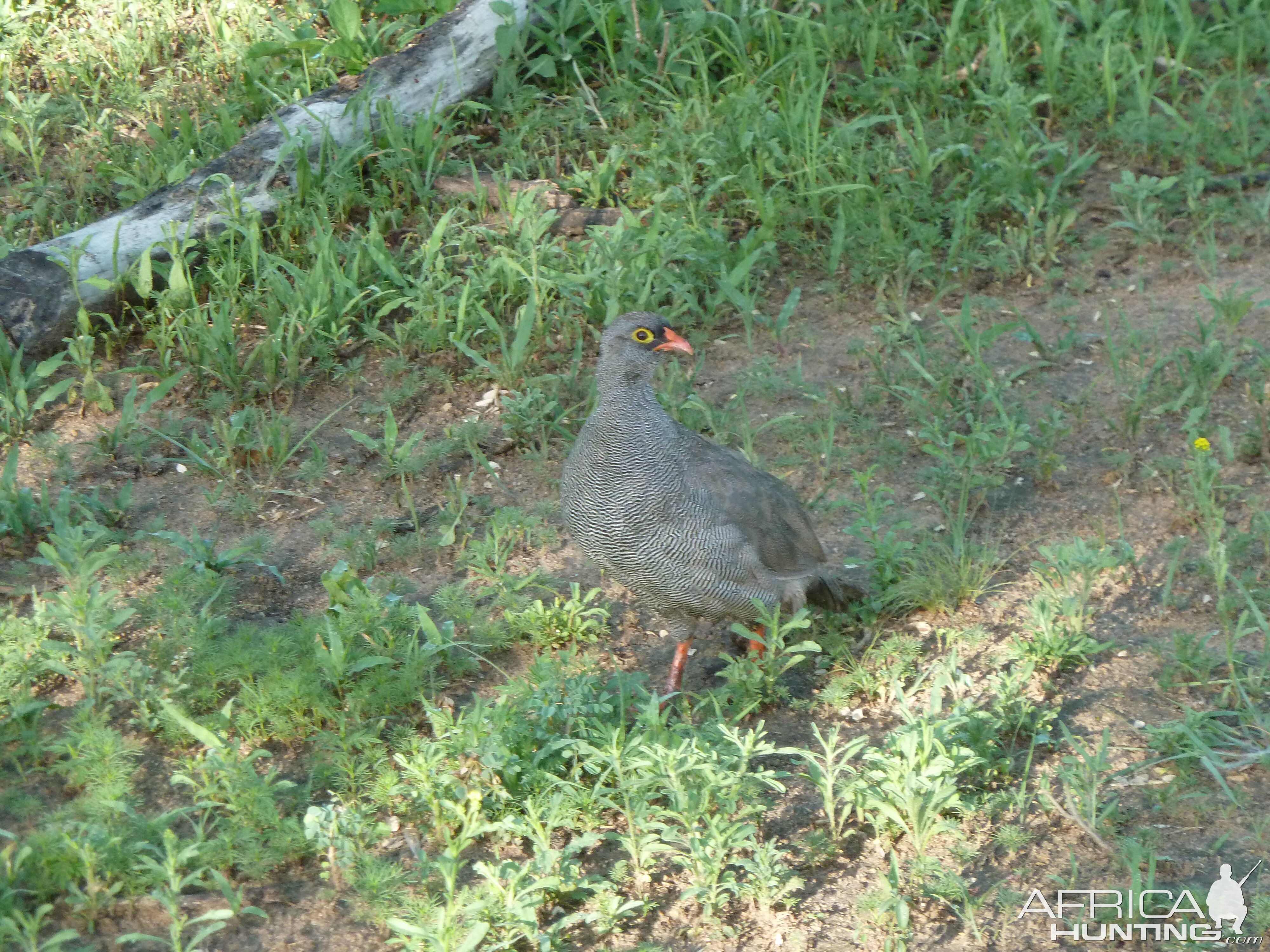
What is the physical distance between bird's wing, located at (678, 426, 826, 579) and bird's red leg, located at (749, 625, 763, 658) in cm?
28

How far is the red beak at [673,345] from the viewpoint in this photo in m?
5.44

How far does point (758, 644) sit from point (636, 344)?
50.3 inches

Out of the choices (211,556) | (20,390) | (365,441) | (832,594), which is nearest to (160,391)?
(20,390)

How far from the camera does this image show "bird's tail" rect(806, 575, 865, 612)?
542cm

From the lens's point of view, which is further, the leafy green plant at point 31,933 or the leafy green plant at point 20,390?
the leafy green plant at point 20,390

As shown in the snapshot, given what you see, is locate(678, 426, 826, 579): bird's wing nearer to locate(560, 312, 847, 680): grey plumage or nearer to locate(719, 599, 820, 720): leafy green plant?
locate(560, 312, 847, 680): grey plumage

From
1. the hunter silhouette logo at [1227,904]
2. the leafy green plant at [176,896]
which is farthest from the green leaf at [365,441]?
the hunter silhouette logo at [1227,904]

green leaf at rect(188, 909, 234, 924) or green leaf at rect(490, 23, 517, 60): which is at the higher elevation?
green leaf at rect(490, 23, 517, 60)

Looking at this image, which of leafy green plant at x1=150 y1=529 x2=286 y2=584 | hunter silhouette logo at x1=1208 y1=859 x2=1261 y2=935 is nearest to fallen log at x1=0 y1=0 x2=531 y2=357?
leafy green plant at x1=150 y1=529 x2=286 y2=584

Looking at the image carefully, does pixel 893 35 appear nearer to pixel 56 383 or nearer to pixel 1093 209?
pixel 1093 209

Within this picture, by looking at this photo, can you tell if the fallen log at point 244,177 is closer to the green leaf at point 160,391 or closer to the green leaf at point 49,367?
the green leaf at point 49,367

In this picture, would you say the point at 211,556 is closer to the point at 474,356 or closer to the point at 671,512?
the point at 474,356

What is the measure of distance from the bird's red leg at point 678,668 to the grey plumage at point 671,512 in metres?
0.04

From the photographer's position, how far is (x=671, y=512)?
513 cm
